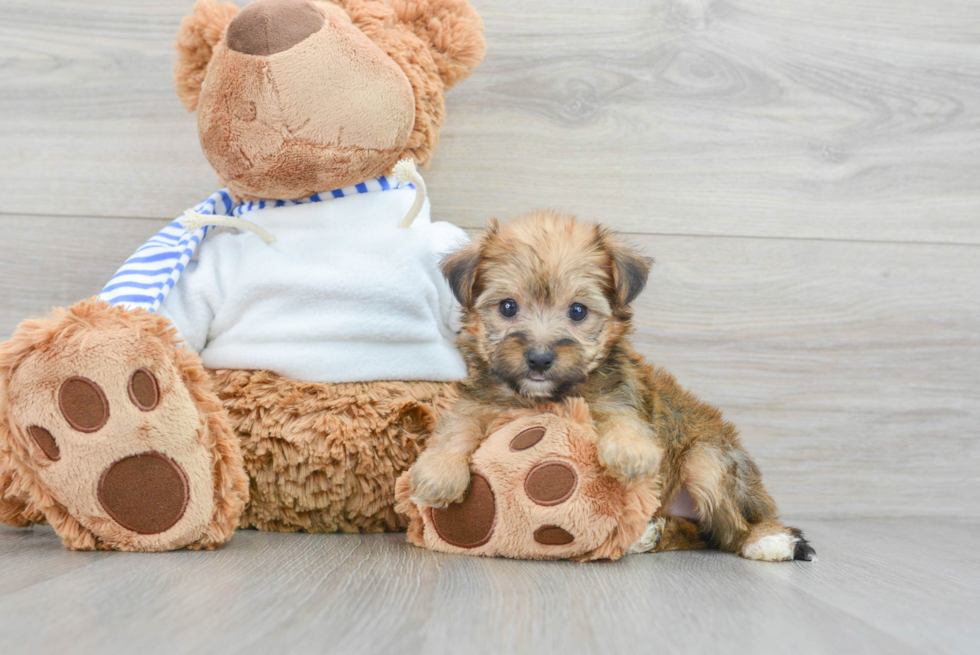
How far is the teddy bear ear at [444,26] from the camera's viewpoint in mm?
2131

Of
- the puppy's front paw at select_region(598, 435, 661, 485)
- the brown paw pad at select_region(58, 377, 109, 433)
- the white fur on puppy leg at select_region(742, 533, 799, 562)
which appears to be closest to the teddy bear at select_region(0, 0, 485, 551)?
the brown paw pad at select_region(58, 377, 109, 433)

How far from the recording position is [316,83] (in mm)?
1888

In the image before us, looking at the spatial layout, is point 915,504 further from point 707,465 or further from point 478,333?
point 478,333

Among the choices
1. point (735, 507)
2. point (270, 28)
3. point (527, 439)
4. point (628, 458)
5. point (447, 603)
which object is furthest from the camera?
point (735, 507)

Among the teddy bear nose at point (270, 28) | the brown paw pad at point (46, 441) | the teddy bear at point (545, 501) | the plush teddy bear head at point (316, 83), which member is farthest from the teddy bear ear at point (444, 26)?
the brown paw pad at point (46, 441)

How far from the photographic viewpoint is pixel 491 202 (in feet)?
8.47

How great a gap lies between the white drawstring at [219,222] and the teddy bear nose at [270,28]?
0.42m

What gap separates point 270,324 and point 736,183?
1583 millimetres

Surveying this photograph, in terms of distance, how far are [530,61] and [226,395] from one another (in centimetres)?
143

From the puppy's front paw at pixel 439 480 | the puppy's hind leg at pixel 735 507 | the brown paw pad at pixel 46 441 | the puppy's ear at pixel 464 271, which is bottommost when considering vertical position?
the puppy's hind leg at pixel 735 507

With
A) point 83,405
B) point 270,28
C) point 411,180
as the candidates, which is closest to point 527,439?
point 411,180

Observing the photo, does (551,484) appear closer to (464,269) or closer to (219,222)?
Result: (464,269)

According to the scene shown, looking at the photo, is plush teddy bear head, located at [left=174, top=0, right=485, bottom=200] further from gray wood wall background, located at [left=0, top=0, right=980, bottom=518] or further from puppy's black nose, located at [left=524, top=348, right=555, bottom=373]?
puppy's black nose, located at [left=524, top=348, right=555, bottom=373]

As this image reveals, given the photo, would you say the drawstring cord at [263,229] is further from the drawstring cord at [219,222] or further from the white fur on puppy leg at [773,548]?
the white fur on puppy leg at [773,548]
